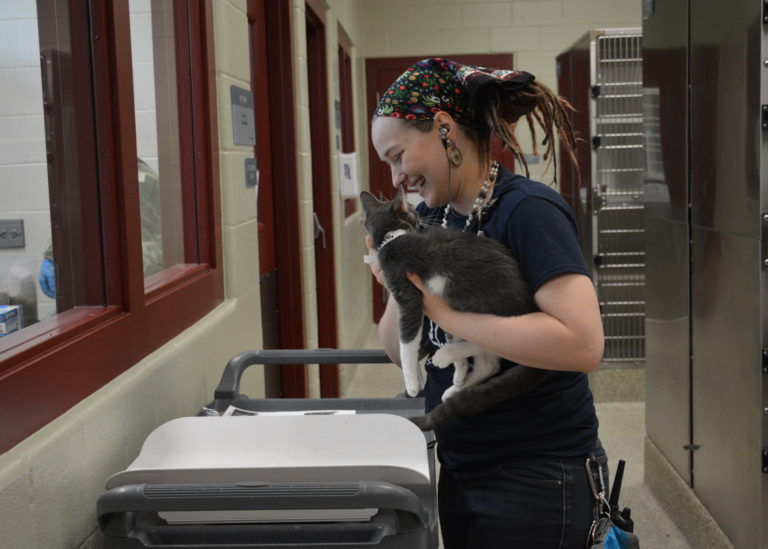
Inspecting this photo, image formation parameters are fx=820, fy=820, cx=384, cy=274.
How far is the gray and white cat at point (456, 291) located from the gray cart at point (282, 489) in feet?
0.48

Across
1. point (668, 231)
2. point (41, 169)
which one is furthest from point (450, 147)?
point (668, 231)

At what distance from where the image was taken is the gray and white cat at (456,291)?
136cm

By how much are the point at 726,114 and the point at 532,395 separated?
1616 mm

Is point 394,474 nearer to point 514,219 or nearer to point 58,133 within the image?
point 514,219

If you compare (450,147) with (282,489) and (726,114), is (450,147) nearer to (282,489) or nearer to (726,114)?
(282,489)

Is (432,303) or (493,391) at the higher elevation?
(432,303)

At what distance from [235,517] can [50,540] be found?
0.93ft

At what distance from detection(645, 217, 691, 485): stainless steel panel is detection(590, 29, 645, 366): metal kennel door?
45.5 inches

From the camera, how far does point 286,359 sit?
78.4 inches

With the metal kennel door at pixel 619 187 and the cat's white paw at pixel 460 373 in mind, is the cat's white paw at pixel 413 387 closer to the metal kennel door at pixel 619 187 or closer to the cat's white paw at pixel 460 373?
the cat's white paw at pixel 460 373

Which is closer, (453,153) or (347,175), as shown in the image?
(453,153)

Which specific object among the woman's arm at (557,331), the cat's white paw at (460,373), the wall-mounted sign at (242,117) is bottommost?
the cat's white paw at (460,373)

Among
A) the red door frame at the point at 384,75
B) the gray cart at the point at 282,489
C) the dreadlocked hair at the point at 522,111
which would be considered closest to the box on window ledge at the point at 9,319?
the gray cart at the point at 282,489

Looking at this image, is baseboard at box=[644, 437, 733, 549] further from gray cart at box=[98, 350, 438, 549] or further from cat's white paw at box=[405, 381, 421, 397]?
gray cart at box=[98, 350, 438, 549]
